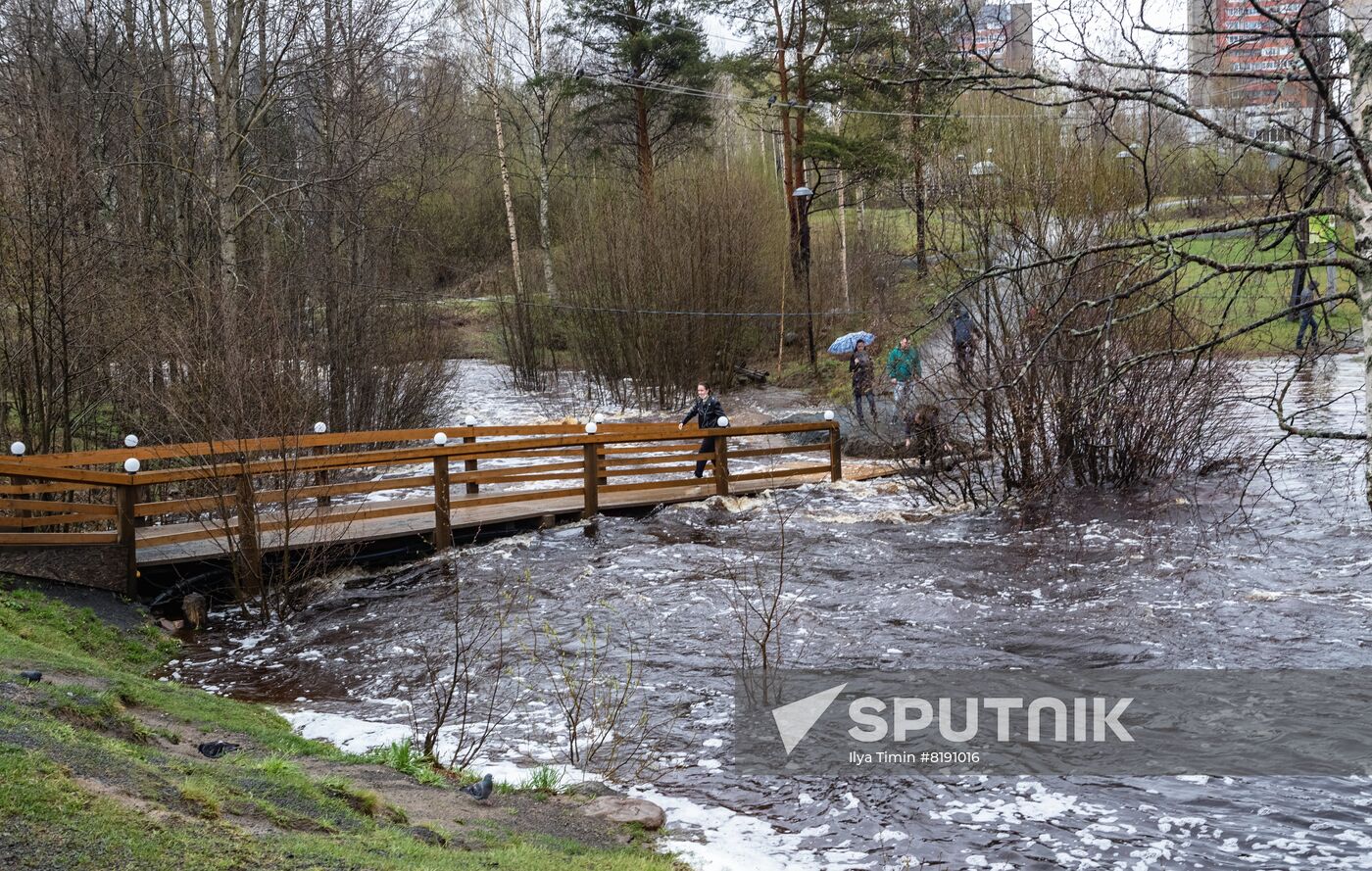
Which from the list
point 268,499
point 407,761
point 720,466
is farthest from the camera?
point 720,466

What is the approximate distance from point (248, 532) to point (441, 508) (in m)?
2.22

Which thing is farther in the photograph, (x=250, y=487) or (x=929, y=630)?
(x=250, y=487)

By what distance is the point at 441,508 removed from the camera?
41.0ft

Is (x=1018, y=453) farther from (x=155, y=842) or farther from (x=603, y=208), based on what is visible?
(x=603, y=208)

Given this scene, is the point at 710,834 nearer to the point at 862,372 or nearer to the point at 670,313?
the point at 862,372

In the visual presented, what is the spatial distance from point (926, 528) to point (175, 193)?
15.2 m

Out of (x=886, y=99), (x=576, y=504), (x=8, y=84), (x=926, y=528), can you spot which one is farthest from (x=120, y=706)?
(x=886, y=99)

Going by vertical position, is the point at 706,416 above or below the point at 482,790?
above

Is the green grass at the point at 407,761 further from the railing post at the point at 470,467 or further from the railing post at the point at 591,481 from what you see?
the railing post at the point at 470,467

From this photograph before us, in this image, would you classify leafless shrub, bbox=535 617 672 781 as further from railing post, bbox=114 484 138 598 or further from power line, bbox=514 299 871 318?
power line, bbox=514 299 871 318

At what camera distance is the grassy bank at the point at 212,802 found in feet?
12.7

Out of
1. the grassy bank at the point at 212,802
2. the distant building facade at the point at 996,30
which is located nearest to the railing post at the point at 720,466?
the grassy bank at the point at 212,802

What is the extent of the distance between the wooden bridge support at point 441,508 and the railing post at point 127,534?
3065mm

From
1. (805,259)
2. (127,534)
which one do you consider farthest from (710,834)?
(805,259)
